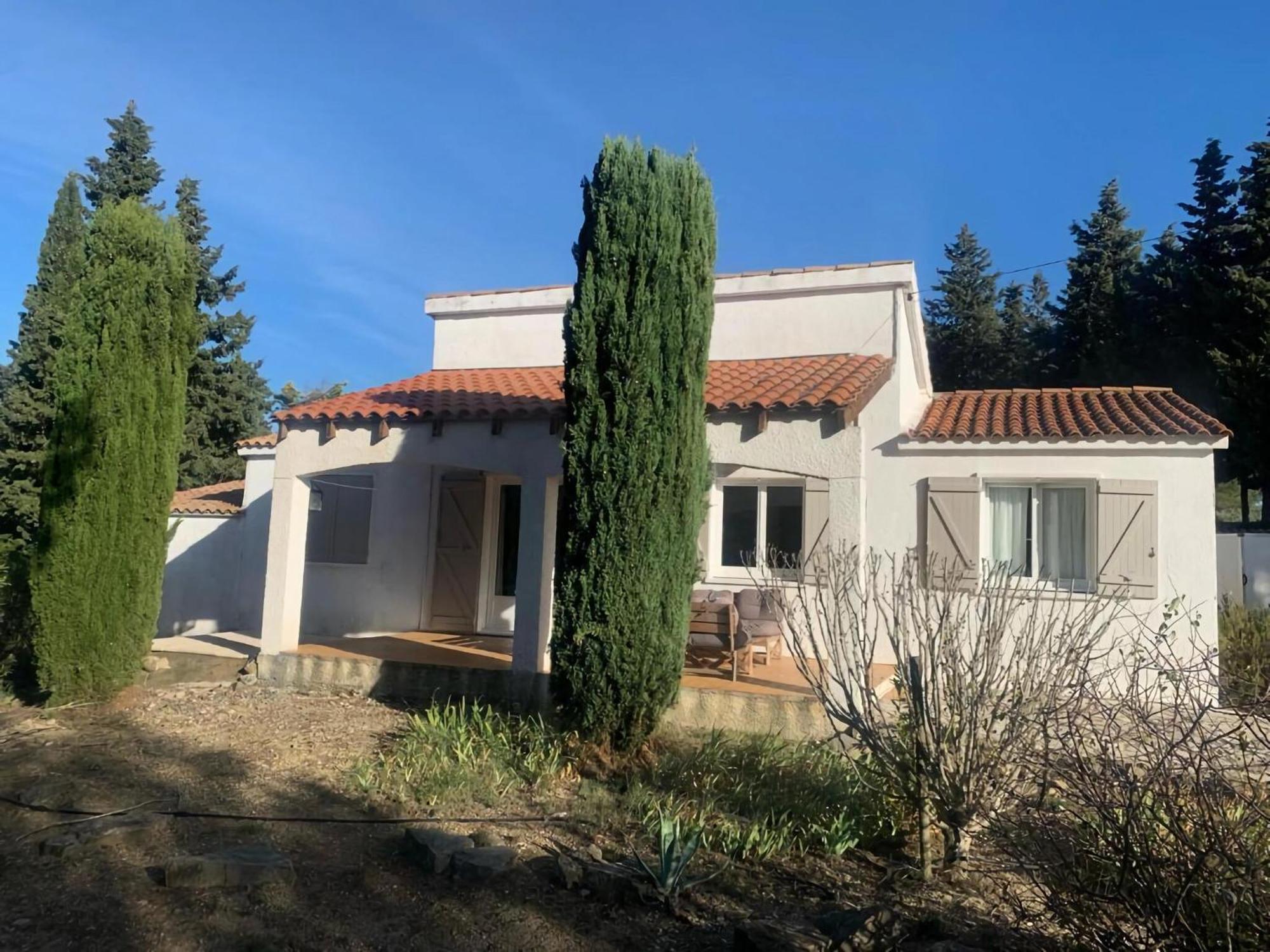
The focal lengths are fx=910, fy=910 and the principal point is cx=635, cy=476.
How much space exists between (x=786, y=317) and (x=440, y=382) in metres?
4.78

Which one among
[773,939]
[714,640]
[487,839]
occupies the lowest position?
[487,839]

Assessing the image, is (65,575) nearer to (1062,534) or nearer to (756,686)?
(756,686)

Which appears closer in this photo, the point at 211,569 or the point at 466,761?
the point at 466,761

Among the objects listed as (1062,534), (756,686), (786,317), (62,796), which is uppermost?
(786,317)

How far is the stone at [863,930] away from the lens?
3939 millimetres

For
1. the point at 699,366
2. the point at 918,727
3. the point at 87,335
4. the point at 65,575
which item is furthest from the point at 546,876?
the point at 87,335

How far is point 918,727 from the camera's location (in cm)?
511

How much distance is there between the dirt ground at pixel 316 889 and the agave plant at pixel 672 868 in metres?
0.08

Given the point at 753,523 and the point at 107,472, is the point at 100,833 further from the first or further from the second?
the point at 753,523

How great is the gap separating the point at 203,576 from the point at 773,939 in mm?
13017

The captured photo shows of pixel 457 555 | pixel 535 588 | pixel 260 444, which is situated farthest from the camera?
pixel 260 444

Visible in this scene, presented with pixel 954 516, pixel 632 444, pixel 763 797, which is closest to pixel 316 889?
pixel 763 797

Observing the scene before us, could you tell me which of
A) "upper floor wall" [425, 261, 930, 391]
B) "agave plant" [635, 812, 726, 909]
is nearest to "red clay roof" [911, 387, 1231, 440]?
"upper floor wall" [425, 261, 930, 391]

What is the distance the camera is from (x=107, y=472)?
9062mm
